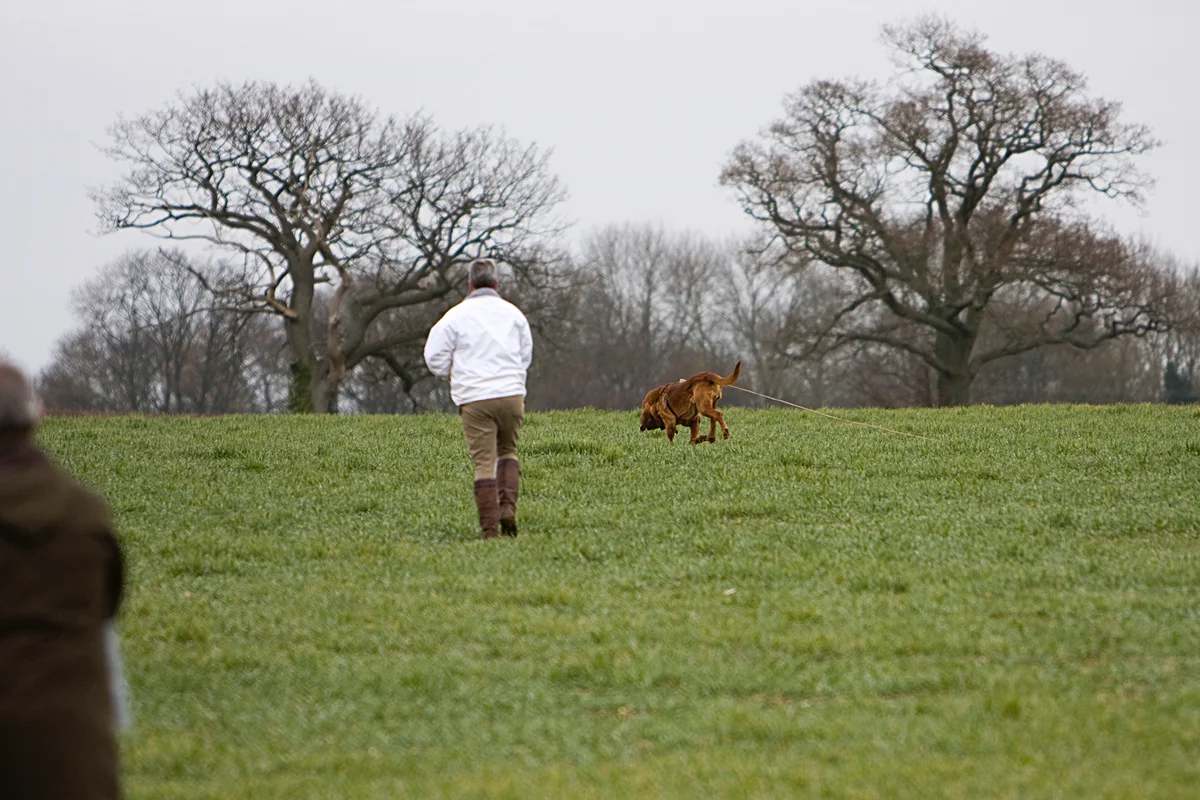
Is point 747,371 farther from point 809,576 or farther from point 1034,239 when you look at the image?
point 809,576

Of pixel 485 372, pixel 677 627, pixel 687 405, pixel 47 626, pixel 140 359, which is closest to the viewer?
pixel 47 626

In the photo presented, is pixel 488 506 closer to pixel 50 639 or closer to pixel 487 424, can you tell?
pixel 487 424

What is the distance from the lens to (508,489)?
11.4 metres

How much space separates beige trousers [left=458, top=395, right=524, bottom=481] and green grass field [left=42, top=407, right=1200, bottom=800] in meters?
0.71

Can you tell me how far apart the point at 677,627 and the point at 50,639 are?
460 centimetres

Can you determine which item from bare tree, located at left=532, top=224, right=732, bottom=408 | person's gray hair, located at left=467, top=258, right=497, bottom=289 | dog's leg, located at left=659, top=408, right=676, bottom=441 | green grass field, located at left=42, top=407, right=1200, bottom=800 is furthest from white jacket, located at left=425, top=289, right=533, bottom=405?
bare tree, located at left=532, top=224, right=732, bottom=408

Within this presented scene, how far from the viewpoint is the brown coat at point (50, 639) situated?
373 cm

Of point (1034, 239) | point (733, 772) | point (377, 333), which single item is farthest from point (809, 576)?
point (377, 333)

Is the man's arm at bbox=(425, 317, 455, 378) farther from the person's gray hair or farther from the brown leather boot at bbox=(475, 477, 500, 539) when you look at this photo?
the brown leather boot at bbox=(475, 477, 500, 539)

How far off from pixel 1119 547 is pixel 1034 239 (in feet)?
115

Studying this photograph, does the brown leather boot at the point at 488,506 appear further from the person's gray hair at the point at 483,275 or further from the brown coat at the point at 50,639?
the brown coat at the point at 50,639

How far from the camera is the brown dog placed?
15398mm

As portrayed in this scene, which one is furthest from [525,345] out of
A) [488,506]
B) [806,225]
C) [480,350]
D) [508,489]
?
[806,225]

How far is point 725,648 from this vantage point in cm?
734
